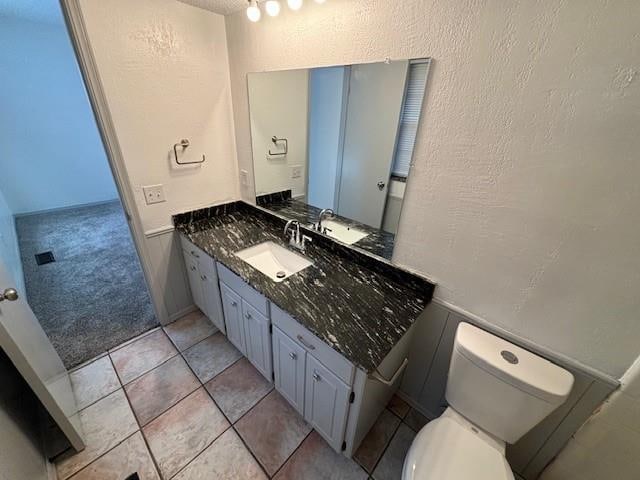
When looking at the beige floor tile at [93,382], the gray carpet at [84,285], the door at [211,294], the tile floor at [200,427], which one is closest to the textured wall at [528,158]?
the tile floor at [200,427]

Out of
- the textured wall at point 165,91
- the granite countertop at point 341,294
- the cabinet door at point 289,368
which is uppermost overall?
the textured wall at point 165,91

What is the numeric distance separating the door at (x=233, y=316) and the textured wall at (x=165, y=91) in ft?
2.40

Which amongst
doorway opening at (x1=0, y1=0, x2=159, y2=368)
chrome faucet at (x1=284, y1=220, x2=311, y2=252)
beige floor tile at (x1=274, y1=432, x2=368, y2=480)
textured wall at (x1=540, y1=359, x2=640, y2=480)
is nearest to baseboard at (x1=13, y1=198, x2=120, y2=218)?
doorway opening at (x1=0, y1=0, x2=159, y2=368)

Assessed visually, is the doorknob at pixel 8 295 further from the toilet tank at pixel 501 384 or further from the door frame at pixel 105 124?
the toilet tank at pixel 501 384

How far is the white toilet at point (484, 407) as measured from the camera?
91cm

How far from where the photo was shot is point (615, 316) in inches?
32.8

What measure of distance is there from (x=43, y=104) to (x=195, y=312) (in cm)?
393

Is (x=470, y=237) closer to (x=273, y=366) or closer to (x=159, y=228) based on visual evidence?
(x=273, y=366)

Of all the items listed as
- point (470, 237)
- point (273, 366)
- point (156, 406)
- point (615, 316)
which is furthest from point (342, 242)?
point (156, 406)

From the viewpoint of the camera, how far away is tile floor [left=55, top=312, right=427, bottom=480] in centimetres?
125

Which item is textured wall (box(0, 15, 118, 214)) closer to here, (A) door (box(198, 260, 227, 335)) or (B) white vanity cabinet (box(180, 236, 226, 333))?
(B) white vanity cabinet (box(180, 236, 226, 333))

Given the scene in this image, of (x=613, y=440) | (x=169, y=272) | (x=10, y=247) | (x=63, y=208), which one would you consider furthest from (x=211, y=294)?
(x=63, y=208)

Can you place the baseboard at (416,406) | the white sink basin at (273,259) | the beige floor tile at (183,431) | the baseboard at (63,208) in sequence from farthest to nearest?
the baseboard at (63,208) < the white sink basin at (273,259) < the baseboard at (416,406) < the beige floor tile at (183,431)

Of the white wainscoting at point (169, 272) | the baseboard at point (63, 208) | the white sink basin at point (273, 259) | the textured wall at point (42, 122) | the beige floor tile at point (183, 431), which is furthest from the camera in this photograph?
the baseboard at point (63, 208)
